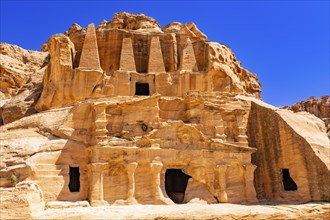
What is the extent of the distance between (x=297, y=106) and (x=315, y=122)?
120 ft

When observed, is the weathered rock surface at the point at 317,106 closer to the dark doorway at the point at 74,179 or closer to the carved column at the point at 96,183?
the dark doorway at the point at 74,179

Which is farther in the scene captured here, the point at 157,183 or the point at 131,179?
the point at 157,183

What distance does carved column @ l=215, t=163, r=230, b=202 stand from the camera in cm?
2706

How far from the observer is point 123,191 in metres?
25.5

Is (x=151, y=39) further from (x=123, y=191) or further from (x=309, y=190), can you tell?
(x=309, y=190)

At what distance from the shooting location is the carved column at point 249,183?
91.3 feet

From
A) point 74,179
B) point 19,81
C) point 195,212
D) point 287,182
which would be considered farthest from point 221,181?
point 19,81

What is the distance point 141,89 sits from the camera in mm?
34781

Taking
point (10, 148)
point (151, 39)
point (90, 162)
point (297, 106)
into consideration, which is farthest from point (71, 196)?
point (297, 106)

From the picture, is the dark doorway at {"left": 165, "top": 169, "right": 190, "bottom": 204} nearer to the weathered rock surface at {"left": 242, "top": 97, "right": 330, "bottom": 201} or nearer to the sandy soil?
the sandy soil

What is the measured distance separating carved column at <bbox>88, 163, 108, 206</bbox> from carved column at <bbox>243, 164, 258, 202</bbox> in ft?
33.0

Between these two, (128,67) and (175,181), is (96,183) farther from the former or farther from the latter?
(128,67)

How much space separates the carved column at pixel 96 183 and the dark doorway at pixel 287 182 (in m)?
13.9

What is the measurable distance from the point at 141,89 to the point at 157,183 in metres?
11.2
